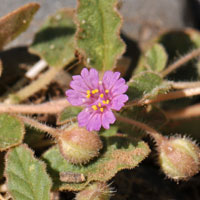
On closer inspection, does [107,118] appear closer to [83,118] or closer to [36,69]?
[83,118]

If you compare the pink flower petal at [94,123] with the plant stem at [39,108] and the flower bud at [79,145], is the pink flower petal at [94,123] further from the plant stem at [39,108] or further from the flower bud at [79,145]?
the plant stem at [39,108]

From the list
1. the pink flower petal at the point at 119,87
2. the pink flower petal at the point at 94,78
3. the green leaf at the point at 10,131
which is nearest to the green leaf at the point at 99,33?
the pink flower petal at the point at 94,78

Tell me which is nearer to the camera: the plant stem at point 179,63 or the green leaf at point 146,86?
the green leaf at point 146,86

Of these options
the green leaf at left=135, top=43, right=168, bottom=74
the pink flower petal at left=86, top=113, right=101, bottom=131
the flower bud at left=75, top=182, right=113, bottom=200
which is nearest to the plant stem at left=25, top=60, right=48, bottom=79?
the green leaf at left=135, top=43, right=168, bottom=74

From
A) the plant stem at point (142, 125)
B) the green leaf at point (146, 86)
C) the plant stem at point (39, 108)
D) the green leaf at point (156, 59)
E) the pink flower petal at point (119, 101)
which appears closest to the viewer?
the pink flower petal at point (119, 101)

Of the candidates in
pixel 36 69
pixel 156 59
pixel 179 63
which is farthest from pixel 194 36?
pixel 36 69

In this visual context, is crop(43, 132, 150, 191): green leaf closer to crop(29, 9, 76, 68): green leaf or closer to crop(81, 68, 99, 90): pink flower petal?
crop(81, 68, 99, 90): pink flower petal
